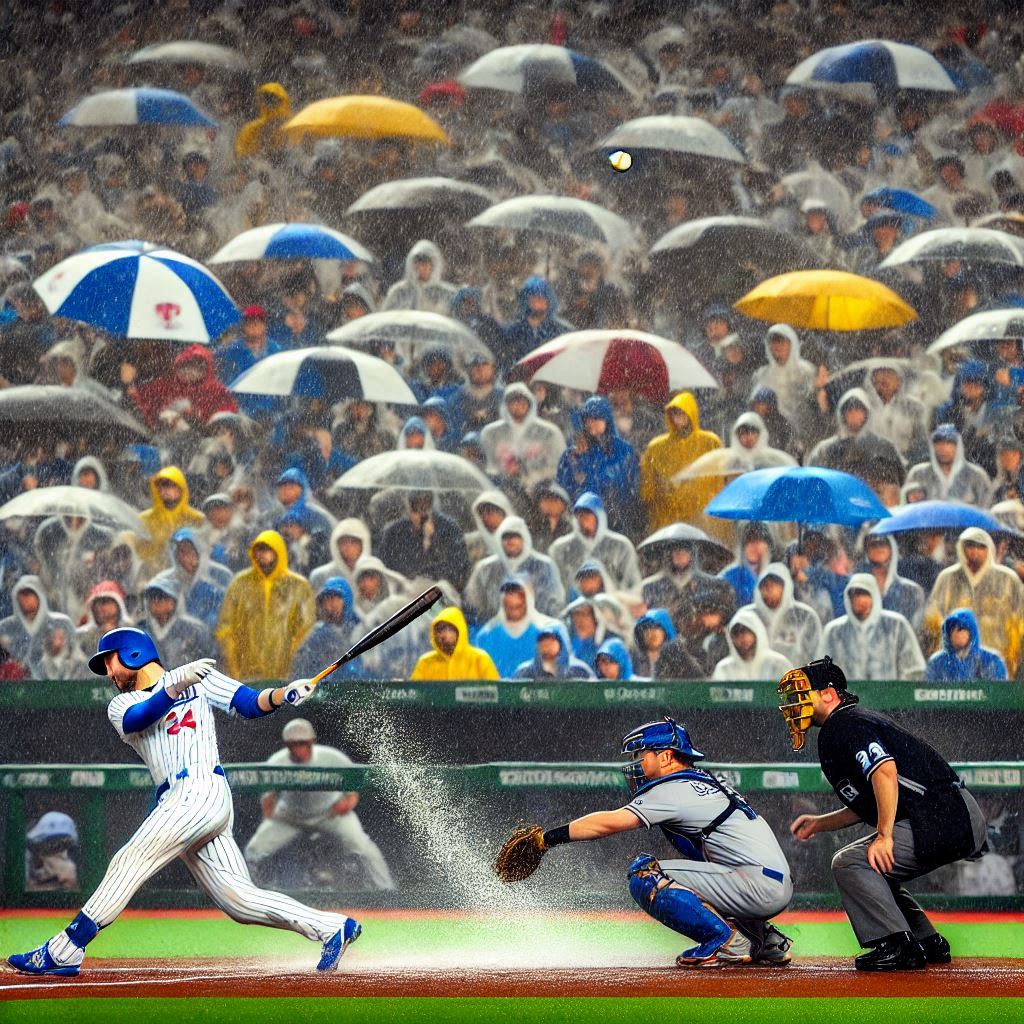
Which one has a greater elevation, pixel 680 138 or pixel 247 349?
pixel 680 138

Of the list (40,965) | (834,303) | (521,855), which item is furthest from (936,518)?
(40,965)

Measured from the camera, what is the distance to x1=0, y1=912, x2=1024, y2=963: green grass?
7.46 m

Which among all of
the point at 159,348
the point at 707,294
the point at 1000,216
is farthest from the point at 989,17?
the point at 159,348

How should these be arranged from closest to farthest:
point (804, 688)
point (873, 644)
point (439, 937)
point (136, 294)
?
point (804, 688), point (439, 937), point (873, 644), point (136, 294)

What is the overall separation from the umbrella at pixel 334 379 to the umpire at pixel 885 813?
19.4ft

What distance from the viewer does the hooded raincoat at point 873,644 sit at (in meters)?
10.2

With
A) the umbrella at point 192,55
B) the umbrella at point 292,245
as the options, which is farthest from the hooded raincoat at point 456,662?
the umbrella at point 192,55

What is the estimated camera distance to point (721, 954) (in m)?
6.07

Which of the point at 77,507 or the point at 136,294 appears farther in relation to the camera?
the point at 136,294

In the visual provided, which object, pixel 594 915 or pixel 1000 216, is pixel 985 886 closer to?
pixel 594 915

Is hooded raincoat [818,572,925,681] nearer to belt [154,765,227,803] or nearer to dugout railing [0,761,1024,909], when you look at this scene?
dugout railing [0,761,1024,909]

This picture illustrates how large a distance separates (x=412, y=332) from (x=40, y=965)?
6838 mm

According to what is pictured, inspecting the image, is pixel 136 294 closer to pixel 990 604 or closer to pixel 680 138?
pixel 680 138

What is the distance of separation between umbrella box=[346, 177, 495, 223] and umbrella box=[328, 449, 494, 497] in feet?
9.06
